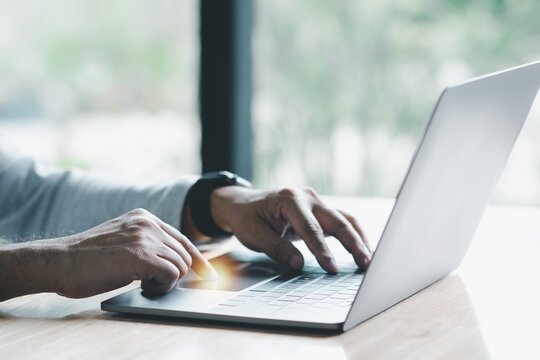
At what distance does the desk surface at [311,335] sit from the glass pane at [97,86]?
2.61 m

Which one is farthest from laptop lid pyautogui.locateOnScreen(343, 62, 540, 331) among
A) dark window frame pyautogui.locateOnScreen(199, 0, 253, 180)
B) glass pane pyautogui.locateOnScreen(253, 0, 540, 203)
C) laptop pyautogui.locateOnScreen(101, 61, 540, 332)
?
glass pane pyautogui.locateOnScreen(253, 0, 540, 203)

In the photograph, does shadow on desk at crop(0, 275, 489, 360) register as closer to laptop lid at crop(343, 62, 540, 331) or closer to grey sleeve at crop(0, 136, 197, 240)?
laptop lid at crop(343, 62, 540, 331)

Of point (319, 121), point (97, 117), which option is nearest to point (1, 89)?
point (97, 117)

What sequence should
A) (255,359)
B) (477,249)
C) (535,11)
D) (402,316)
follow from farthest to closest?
(535,11) < (477,249) < (402,316) < (255,359)

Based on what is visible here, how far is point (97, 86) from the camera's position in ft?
11.7

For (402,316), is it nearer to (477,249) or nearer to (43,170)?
(477,249)

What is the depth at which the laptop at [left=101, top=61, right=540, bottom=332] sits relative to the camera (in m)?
0.60

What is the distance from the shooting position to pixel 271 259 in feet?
3.10

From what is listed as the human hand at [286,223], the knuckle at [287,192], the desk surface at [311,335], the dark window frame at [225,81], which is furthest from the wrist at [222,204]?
the dark window frame at [225,81]

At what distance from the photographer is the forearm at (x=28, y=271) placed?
73 cm

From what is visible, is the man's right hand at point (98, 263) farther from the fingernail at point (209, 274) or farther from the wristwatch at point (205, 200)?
the wristwatch at point (205, 200)

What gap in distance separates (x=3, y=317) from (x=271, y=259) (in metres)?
0.38

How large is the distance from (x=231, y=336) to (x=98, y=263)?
20 cm

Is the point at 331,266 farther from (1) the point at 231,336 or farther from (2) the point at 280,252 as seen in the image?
(1) the point at 231,336
